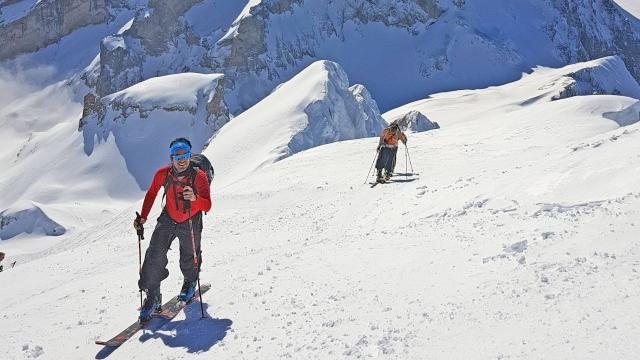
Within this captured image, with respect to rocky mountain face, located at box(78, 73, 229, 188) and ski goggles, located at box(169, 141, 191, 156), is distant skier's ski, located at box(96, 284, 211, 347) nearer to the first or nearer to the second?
ski goggles, located at box(169, 141, 191, 156)

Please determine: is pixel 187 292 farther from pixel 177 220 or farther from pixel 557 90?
pixel 557 90

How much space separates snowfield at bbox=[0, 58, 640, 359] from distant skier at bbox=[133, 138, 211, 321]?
0.45 meters

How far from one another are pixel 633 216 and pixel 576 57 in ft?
451

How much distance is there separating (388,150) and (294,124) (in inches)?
1401

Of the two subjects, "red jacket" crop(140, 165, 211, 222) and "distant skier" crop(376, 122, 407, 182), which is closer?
"red jacket" crop(140, 165, 211, 222)

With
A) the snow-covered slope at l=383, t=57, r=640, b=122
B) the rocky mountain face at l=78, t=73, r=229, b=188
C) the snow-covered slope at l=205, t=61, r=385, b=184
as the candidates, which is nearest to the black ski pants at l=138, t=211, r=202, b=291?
the snow-covered slope at l=205, t=61, r=385, b=184

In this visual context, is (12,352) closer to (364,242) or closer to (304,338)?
(304,338)

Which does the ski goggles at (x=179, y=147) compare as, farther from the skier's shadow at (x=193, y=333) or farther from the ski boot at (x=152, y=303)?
the skier's shadow at (x=193, y=333)

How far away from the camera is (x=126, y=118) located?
8450 cm

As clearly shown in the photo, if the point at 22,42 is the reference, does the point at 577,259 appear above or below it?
below

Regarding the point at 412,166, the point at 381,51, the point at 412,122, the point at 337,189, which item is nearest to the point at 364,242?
the point at 337,189

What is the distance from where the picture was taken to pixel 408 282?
6.47 metres

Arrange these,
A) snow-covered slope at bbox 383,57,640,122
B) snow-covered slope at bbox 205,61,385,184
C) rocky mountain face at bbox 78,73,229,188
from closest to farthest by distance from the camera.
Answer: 1. snow-covered slope at bbox 205,61,385,184
2. snow-covered slope at bbox 383,57,640,122
3. rocky mountain face at bbox 78,73,229,188

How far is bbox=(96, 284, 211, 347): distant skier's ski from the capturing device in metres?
6.12
